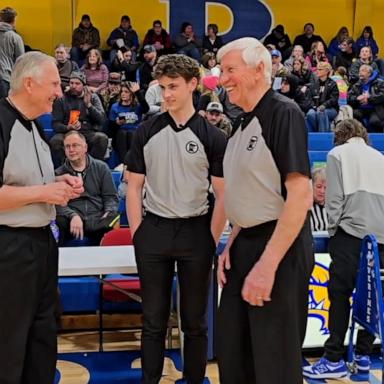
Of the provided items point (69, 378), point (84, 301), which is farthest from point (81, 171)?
point (69, 378)

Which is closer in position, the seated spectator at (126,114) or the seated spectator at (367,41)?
the seated spectator at (126,114)

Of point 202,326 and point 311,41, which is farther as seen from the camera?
point 311,41

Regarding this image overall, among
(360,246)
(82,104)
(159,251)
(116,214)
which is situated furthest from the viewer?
(82,104)

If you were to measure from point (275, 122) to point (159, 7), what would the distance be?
31.7 ft

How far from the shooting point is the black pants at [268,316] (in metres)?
1.91

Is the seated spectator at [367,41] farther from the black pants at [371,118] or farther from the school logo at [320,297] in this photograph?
the school logo at [320,297]

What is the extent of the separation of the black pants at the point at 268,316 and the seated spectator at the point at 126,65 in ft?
22.7

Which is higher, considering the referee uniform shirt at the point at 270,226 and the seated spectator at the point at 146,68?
the seated spectator at the point at 146,68

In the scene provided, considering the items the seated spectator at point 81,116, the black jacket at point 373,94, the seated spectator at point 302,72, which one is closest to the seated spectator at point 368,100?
the black jacket at point 373,94

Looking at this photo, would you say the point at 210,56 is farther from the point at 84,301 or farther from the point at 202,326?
the point at 202,326

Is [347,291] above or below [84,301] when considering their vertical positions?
above

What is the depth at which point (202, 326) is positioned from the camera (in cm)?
273

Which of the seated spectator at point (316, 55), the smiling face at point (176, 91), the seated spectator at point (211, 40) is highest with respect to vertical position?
the seated spectator at point (211, 40)

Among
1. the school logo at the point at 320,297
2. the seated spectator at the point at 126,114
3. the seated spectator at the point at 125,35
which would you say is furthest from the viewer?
the seated spectator at the point at 125,35
